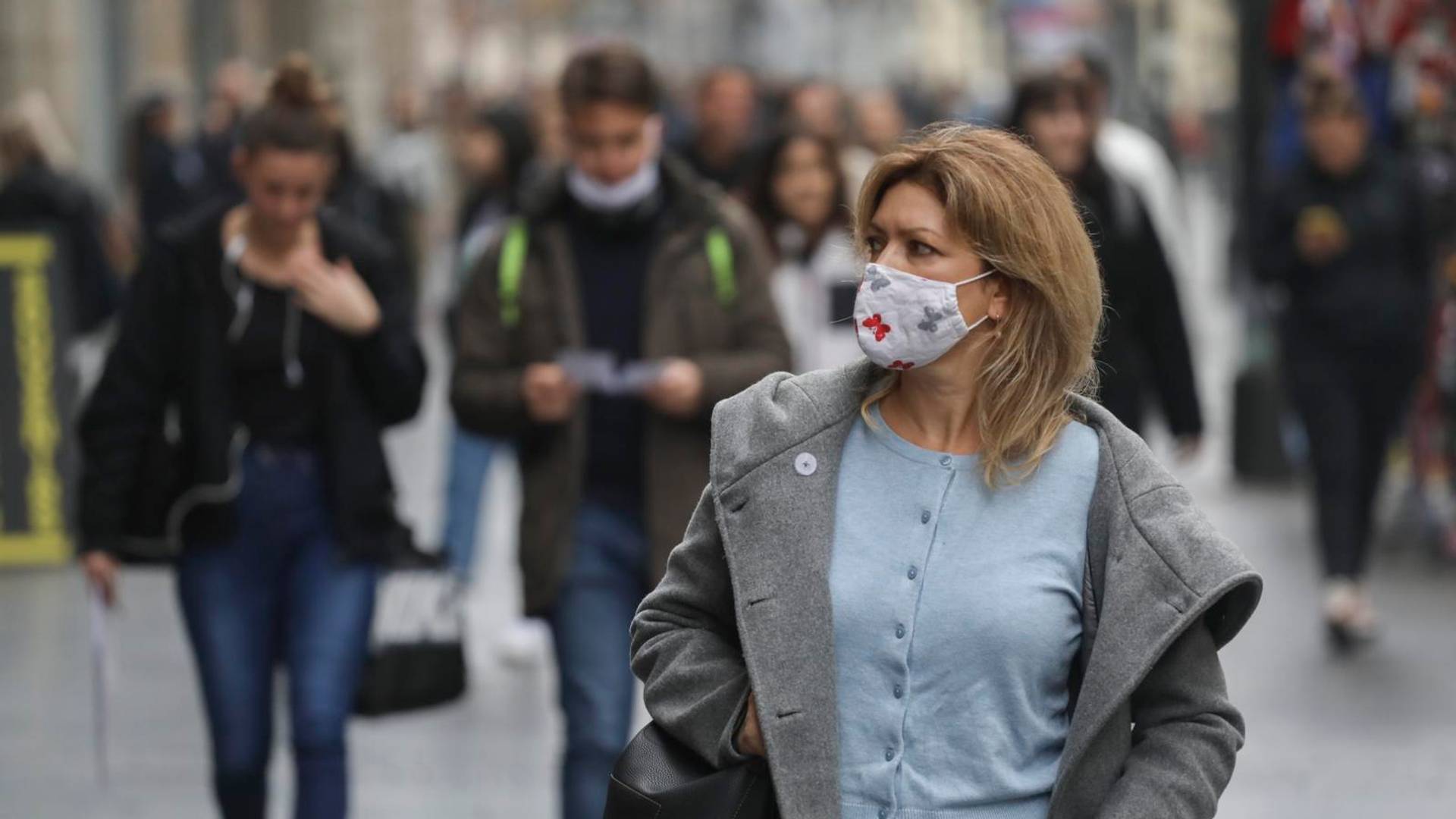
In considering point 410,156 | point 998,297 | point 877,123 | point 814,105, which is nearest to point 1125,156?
point 814,105

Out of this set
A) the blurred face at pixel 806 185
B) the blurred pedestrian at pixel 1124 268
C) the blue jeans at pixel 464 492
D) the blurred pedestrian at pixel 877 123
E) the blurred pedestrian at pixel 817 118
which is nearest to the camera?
the blurred pedestrian at pixel 1124 268

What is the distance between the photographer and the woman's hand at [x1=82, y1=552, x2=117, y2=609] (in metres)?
5.50

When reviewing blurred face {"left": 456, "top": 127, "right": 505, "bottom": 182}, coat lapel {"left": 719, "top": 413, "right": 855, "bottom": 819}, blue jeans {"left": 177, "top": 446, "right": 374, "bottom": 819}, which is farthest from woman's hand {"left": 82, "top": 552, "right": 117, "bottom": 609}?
blurred face {"left": 456, "top": 127, "right": 505, "bottom": 182}

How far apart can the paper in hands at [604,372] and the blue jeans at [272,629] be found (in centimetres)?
58

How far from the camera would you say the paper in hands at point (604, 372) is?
18.0ft

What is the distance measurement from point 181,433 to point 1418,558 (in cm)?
754

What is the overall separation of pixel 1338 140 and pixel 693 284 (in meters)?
4.77

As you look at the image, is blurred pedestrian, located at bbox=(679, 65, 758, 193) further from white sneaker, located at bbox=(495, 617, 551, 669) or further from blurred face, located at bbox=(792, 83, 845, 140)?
white sneaker, located at bbox=(495, 617, 551, 669)

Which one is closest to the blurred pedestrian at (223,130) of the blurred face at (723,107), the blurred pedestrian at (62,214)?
the blurred pedestrian at (62,214)

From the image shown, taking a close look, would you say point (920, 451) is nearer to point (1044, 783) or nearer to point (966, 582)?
point (966, 582)

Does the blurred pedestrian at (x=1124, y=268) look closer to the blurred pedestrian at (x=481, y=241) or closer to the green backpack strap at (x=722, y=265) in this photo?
the green backpack strap at (x=722, y=265)

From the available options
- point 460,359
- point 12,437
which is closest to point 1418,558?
point 12,437

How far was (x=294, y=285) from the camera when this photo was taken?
5492 millimetres

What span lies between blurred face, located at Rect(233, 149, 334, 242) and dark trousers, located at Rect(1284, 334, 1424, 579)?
5.19m
